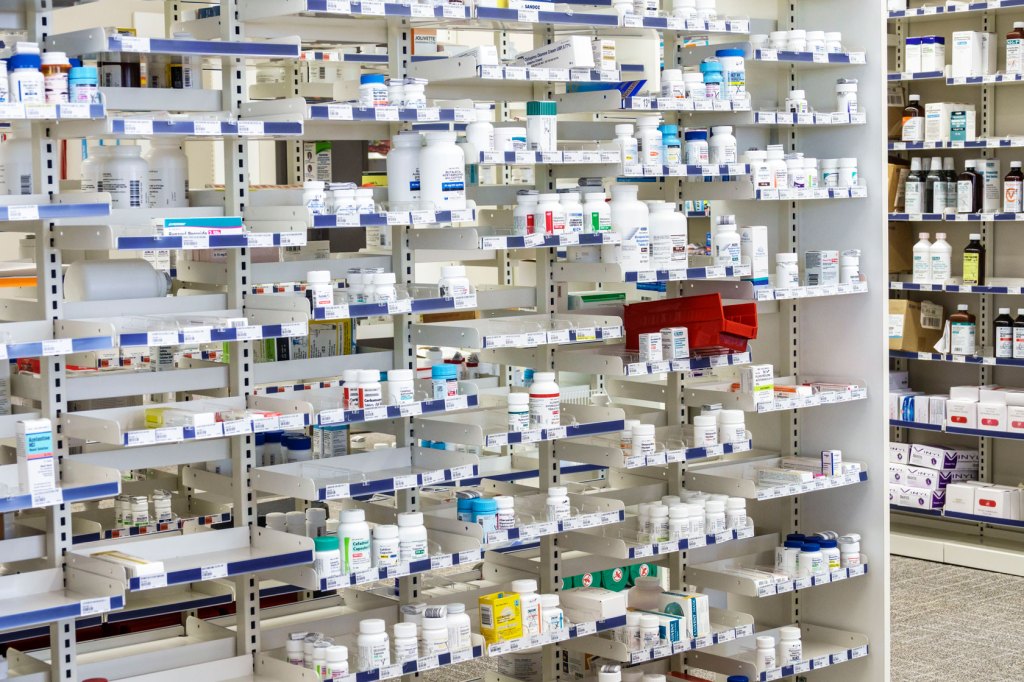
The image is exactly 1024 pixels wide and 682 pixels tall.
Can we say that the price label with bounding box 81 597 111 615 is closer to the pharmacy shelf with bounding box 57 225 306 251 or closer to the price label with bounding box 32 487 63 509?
the price label with bounding box 32 487 63 509

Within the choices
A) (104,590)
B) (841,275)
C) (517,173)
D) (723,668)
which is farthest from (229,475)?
(517,173)

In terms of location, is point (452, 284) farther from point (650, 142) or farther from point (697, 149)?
point (697, 149)

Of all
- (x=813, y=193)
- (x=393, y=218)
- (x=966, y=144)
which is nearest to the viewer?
(x=393, y=218)

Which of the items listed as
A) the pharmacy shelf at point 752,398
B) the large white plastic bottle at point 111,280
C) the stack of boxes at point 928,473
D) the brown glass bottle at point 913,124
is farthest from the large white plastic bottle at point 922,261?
the large white plastic bottle at point 111,280

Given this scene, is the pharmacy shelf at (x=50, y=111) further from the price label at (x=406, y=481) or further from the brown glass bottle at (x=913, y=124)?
the brown glass bottle at (x=913, y=124)

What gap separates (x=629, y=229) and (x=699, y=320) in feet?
1.39

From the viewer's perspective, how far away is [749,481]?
16.5 feet

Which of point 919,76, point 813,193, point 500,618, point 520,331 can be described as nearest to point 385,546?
point 500,618

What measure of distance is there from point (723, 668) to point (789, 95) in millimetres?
2055

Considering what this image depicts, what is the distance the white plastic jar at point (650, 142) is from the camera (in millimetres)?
4617

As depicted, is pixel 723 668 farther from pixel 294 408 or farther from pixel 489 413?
pixel 294 408

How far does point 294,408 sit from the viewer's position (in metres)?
3.83

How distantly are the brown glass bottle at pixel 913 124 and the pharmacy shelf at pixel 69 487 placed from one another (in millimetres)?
5179

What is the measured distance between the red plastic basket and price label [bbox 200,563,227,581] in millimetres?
1646
